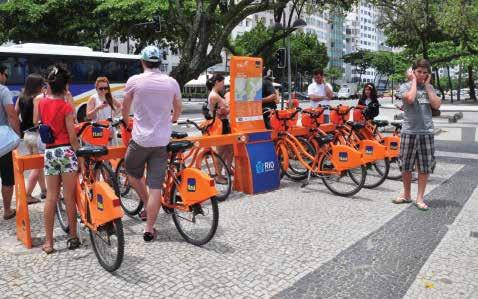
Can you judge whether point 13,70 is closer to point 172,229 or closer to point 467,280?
point 172,229

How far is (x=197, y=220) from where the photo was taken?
4.80 metres

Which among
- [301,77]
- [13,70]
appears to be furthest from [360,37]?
[13,70]

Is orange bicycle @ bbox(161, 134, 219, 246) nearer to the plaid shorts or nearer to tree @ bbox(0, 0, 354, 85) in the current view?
the plaid shorts

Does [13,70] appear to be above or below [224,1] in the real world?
below

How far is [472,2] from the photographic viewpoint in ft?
72.2

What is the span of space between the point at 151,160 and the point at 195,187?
0.49 m

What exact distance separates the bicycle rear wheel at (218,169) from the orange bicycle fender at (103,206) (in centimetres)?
270

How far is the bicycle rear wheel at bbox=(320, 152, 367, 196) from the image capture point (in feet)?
22.2

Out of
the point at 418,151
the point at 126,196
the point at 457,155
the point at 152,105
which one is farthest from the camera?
the point at 457,155

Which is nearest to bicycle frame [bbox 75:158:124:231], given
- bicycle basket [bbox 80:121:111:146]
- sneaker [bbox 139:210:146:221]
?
sneaker [bbox 139:210:146:221]

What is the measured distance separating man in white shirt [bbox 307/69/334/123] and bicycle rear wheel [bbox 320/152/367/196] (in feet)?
7.66

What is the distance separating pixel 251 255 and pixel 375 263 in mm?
Result: 1089

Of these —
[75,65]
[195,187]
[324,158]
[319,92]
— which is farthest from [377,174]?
[75,65]

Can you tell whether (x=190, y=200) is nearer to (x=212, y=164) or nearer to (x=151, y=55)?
(x=151, y=55)
